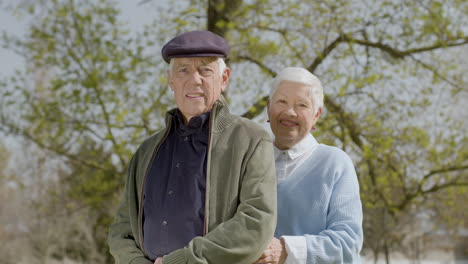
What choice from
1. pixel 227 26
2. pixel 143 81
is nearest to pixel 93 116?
pixel 143 81

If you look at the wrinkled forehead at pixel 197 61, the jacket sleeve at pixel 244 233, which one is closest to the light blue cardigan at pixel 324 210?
the jacket sleeve at pixel 244 233

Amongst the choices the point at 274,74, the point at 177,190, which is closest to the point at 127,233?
the point at 177,190

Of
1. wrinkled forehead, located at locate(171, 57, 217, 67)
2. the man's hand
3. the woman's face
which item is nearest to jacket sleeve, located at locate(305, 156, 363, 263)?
the man's hand

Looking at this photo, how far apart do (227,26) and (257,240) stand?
6.02 m

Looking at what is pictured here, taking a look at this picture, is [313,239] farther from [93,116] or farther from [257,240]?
[93,116]

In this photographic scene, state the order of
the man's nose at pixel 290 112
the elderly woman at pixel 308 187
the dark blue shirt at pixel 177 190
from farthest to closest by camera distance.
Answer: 1. the man's nose at pixel 290 112
2. the elderly woman at pixel 308 187
3. the dark blue shirt at pixel 177 190

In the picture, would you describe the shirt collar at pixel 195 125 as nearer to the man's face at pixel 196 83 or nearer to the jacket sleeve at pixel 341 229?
the man's face at pixel 196 83

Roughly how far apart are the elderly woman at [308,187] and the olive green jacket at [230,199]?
359 millimetres

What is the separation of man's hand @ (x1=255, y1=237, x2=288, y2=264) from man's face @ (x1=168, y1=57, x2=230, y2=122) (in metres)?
0.67

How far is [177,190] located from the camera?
2.36 m

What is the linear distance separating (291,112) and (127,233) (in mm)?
1038

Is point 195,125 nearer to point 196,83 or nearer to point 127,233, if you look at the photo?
point 196,83

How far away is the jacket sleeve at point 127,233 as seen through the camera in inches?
99.0

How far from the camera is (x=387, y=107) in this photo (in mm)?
8891
